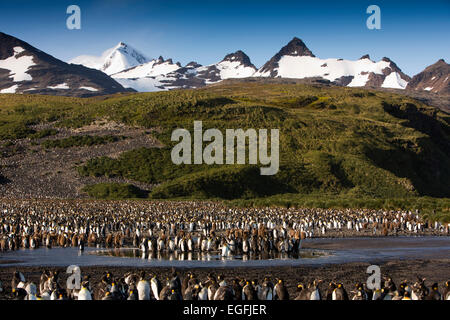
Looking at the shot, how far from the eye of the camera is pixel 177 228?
123ft

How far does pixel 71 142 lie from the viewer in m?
83.4

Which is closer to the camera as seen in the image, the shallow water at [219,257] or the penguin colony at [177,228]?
the shallow water at [219,257]

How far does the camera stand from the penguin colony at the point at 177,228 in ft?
88.2

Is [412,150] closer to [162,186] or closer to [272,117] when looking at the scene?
[272,117]

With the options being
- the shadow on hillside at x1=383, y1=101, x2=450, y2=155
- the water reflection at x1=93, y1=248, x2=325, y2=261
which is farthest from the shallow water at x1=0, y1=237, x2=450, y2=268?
the shadow on hillside at x1=383, y1=101, x2=450, y2=155

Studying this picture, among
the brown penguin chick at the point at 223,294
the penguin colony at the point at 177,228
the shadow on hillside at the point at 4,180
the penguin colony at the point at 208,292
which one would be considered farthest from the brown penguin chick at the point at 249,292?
the shadow on hillside at the point at 4,180

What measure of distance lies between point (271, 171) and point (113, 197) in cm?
2138

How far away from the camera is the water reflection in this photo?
79.0 ft

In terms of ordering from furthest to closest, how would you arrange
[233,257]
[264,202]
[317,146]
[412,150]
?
[412,150]
[317,146]
[264,202]
[233,257]

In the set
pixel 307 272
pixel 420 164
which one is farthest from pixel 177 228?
pixel 420 164

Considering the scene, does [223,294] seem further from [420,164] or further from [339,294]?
[420,164]

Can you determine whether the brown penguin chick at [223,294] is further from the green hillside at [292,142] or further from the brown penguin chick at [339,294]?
the green hillside at [292,142]

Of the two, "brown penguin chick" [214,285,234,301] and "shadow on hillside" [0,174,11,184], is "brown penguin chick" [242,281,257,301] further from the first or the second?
"shadow on hillside" [0,174,11,184]
